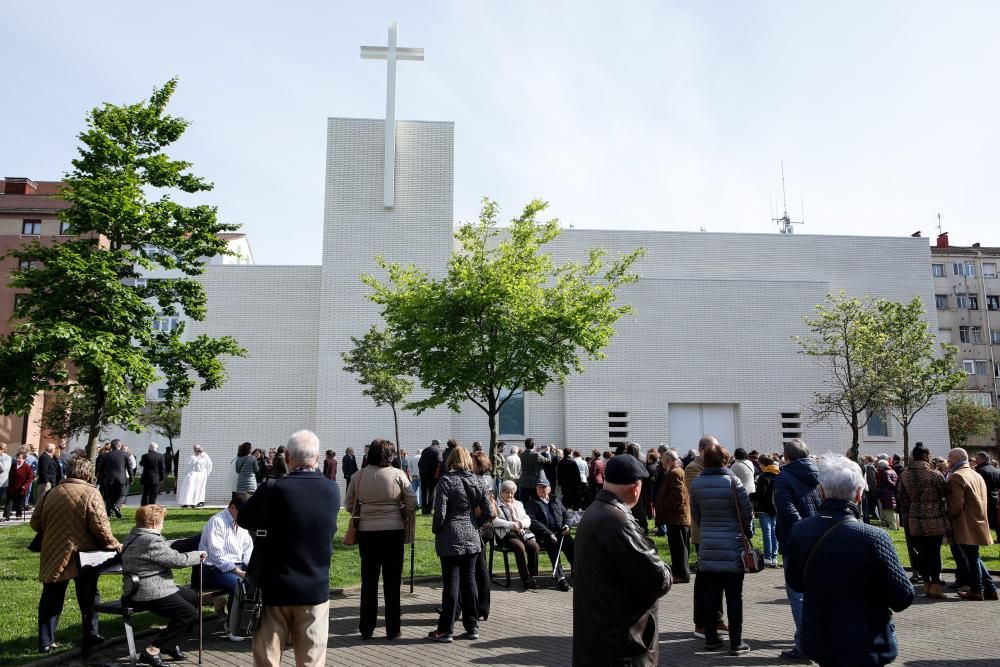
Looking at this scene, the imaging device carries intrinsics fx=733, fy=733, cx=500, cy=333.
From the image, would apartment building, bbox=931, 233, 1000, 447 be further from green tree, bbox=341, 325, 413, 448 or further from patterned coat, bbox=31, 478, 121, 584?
patterned coat, bbox=31, 478, 121, 584

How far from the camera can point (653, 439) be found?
96.2 ft

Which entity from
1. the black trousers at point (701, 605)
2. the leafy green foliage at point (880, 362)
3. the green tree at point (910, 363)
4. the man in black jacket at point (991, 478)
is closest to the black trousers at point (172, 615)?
the black trousers at point (701, 605)

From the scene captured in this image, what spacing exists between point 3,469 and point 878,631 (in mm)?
21055

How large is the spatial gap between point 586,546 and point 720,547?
3.74 m

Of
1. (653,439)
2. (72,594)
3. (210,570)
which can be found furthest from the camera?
(653,439)

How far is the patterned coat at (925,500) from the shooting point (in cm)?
958

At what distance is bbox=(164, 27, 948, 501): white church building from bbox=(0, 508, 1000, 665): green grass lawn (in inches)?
448

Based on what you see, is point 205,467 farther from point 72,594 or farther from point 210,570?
point 210,570

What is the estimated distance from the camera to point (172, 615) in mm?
6637

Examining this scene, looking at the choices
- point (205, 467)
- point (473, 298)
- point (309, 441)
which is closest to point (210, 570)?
point (309, 441)

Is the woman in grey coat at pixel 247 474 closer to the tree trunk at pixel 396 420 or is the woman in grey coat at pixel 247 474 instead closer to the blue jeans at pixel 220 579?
the blue jeans at pixel 220 579

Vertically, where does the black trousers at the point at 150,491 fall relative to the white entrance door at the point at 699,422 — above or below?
below

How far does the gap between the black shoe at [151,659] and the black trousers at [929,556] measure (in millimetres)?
9127

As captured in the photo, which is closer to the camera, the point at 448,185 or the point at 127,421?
the point at 127,421
